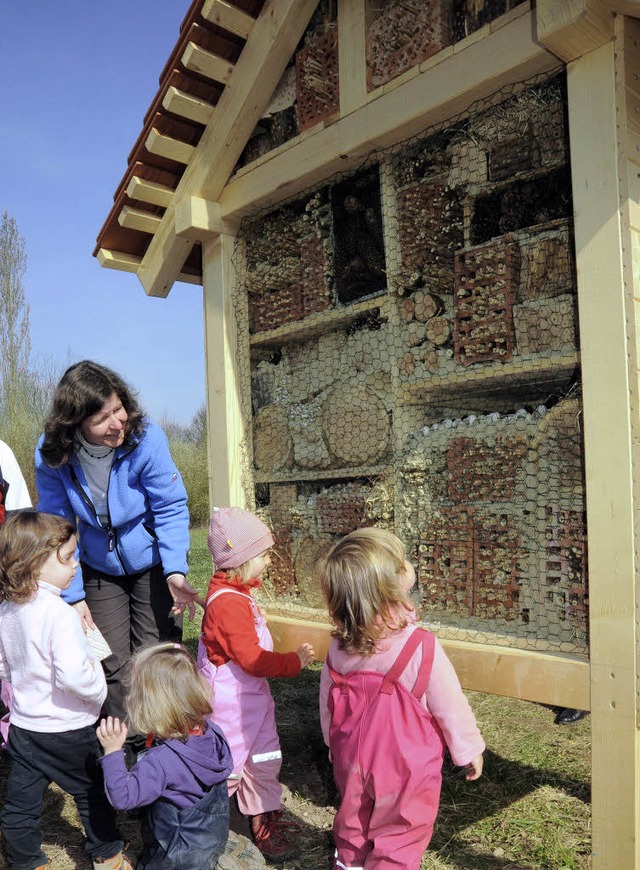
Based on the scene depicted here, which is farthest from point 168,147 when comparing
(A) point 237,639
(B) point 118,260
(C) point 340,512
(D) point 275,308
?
(A) point 237,639

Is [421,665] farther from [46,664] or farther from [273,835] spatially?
[46,664]

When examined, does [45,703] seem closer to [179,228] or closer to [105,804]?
[105,804]

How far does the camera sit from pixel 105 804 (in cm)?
246

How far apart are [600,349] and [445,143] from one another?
1026 mm

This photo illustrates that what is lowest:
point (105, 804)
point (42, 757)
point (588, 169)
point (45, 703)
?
point (105, 804)

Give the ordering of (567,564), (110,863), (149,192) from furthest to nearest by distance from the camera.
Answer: (149,192) < (110,863) < (567,564)

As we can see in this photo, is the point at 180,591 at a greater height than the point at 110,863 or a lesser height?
greater

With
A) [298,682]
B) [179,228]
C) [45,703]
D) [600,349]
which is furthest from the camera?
[298,682]

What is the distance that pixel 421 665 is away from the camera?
202 cm

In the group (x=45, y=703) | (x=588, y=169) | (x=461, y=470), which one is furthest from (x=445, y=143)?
(x=45, y=703)

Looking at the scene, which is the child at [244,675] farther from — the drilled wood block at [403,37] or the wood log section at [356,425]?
the drilled wood block at [403,37]

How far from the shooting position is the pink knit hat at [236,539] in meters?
2.64

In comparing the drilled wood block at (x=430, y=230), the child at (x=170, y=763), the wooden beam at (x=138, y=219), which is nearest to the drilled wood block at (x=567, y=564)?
the drilled wood block at (x=430, y=230)

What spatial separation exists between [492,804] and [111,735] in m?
1.57
